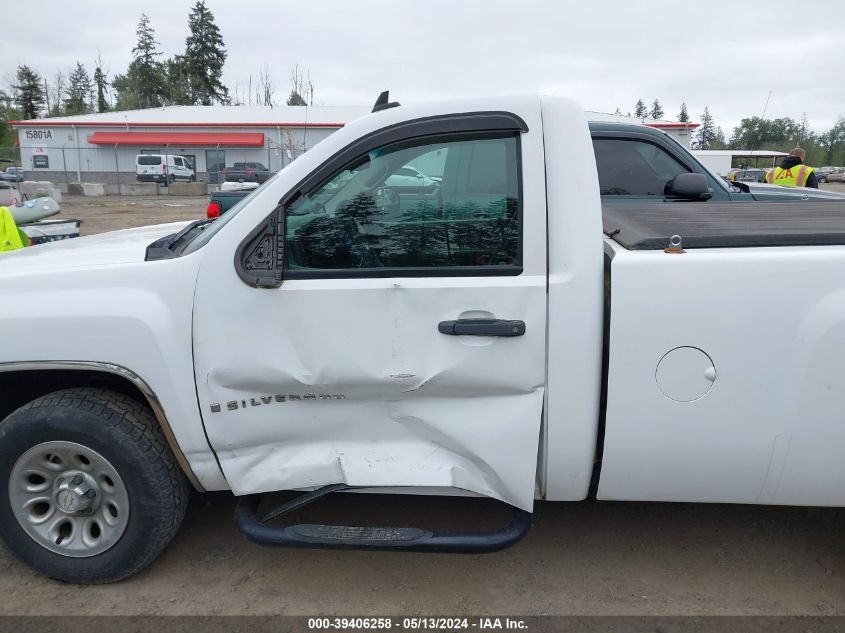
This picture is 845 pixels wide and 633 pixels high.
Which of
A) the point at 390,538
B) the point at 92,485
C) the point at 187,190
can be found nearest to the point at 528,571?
the point at 390,538

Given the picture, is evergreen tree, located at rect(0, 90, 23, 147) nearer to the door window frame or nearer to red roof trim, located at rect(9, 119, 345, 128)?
red roof trim, located at rect(9, 119, 345, 128)

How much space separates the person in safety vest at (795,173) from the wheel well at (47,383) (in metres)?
8.68

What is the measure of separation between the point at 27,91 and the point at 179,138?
49434mm

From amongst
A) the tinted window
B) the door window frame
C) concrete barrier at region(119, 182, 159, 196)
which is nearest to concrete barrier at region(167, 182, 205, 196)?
concrete barrier at region(119, 182, 159, 196)

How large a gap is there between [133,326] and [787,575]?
2.94m

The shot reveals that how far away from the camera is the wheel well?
2.88 meters

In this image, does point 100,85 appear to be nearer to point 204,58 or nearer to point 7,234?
point 204,58

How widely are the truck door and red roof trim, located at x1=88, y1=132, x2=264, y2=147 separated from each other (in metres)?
37.9

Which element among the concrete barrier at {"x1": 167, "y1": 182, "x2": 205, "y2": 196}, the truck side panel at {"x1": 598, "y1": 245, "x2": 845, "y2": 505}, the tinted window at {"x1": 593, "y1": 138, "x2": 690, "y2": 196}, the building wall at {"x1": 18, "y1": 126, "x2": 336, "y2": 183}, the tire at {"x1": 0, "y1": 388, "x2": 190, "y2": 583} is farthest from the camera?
the building wall at {"x1": 18, "y1": 126, "x2": 336, "y2": 183}

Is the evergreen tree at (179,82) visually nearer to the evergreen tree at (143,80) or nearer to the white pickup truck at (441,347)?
the evergreen tree at (143,80)

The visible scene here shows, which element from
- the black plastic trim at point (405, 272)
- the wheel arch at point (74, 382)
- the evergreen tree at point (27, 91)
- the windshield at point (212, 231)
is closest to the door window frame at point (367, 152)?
the black plastic trim at point (405, 272)

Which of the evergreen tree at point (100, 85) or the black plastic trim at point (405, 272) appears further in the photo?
the evergreen tree at point (100, 85)

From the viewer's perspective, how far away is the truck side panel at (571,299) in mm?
2426

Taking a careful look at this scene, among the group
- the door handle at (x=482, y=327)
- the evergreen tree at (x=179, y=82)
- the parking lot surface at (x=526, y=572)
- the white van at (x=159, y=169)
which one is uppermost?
the evergreen tree at (x=179, y=82)
